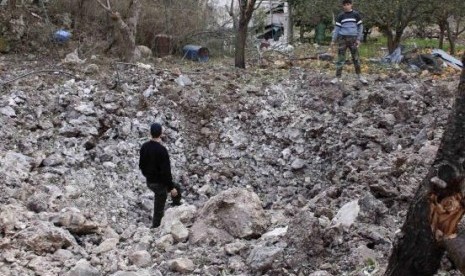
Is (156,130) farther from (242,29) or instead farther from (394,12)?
(394,12)

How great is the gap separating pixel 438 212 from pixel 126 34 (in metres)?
8.00

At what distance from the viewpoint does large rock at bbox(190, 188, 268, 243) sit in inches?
195

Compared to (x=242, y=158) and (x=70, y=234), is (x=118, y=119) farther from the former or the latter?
(x=70, y=234)

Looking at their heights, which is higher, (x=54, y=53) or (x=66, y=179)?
(x=54, y=53)

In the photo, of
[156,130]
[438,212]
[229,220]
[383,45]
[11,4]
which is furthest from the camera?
[383,45]

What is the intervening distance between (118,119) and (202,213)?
3.48 meters

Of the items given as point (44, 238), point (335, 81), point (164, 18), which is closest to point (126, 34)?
point (164, 18)

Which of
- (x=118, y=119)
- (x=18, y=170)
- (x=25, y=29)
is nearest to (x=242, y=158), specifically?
(x=118, y=119)

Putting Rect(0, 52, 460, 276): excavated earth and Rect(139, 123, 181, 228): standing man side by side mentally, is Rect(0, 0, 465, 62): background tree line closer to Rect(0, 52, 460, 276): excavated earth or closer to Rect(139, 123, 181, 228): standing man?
Rect(0, 52, 460, 276): excavated earth

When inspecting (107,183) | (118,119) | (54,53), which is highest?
(54,53)

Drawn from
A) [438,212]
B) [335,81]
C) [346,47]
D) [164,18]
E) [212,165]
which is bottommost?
[212,165]

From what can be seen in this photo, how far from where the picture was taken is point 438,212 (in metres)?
3.38

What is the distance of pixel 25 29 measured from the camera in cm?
1064

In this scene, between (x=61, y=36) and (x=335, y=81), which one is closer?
(x=335, y=81)
